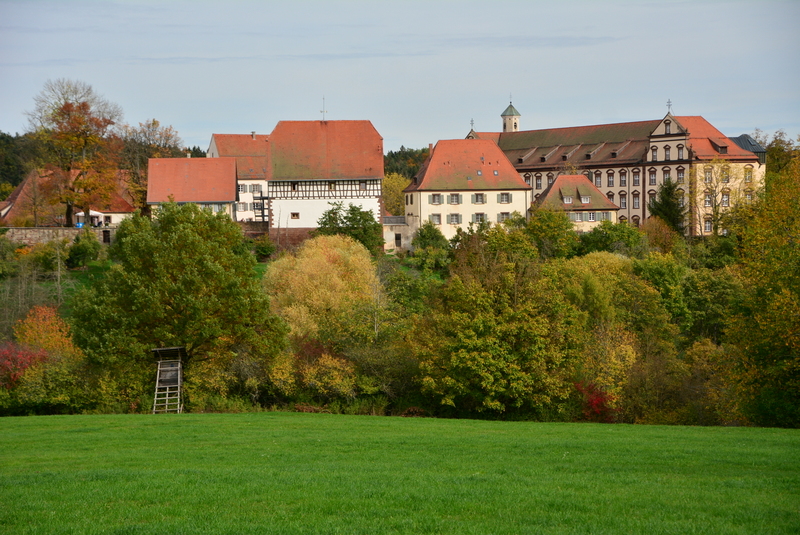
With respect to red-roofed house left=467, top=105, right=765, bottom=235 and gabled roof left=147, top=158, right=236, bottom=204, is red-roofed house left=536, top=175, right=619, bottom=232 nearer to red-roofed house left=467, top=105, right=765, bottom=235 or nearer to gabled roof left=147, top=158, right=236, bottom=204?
red-roofed house left=467, top=105, right=765, bottom=235

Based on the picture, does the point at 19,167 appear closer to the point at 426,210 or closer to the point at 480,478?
the point at 426,210

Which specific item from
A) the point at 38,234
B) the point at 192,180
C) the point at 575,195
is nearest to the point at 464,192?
the point at 575,195

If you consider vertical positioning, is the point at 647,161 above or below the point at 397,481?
above

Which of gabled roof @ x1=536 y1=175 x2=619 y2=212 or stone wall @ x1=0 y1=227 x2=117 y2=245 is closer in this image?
stone wall @ x1=0 y1=227 x2=117 y2=245

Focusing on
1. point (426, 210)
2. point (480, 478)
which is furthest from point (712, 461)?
point (426, 210)

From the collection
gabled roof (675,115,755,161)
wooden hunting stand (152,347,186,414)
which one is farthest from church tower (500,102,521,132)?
wooden hunting stand (152,347,186,414)

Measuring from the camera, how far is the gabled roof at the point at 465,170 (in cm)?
6712

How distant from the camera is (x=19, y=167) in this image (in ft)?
297

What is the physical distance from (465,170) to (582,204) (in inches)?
394

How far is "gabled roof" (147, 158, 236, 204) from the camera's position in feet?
205

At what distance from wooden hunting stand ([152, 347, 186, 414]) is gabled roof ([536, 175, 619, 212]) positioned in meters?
41.2

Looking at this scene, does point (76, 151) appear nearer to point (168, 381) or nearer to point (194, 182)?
point (194, 182)

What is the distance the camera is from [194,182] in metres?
63.6

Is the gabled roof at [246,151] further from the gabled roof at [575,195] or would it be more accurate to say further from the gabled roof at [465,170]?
the gabled roof at [575,195]
